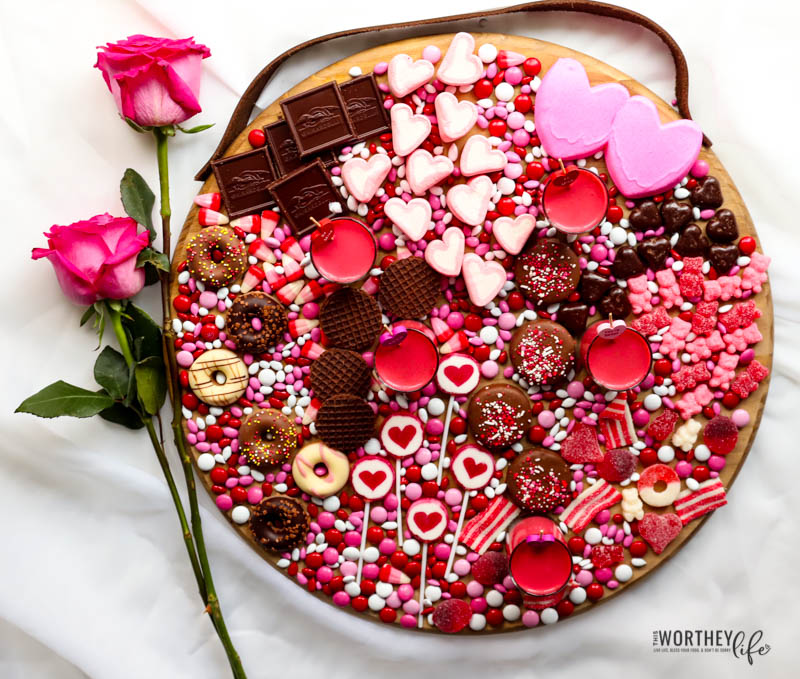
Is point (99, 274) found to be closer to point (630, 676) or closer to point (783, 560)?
point (630, 676)

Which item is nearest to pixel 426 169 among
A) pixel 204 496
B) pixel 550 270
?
pixel 550 270

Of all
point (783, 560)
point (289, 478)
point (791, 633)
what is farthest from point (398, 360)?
point (791, 633)

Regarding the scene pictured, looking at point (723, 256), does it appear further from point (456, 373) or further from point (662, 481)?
point (456, 373)

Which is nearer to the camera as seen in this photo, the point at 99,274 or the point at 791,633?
the point at 99,274

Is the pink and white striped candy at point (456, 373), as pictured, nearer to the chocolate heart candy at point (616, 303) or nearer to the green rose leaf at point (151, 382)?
the chocolate heart candy at point (616, 303)

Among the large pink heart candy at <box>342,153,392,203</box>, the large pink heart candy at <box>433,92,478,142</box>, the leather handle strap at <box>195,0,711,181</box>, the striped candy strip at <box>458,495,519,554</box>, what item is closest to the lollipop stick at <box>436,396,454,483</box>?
the striped candy strip at <box>458,495,519,554</box>

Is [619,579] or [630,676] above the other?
[619,579]
